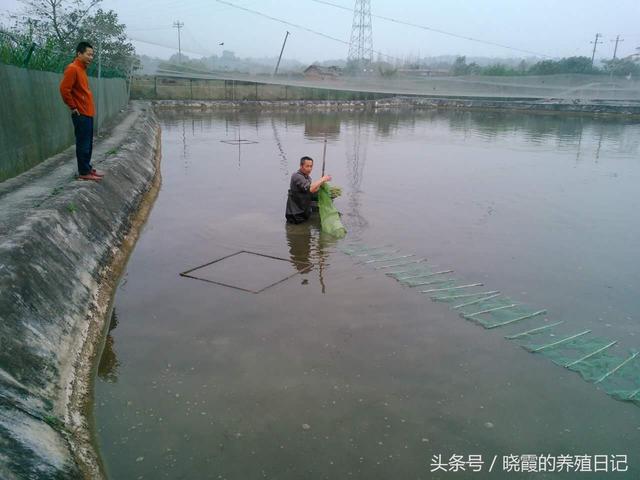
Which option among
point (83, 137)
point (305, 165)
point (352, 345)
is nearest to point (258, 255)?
point (305, 165)

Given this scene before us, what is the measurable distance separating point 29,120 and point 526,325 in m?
8.21

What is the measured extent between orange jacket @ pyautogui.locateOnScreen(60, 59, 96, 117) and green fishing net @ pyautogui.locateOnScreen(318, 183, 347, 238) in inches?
144

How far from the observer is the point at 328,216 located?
820 centimetres

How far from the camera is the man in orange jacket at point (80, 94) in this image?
21.2 feet

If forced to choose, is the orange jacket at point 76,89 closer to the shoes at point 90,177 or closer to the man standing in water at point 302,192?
the shoes at point 90,177

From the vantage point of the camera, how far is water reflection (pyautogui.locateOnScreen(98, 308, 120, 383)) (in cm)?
420

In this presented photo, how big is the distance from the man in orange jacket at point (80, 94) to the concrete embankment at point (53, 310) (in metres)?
0.72

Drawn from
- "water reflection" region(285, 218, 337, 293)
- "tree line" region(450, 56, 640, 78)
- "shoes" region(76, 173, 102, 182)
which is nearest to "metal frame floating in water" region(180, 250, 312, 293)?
"water reflection" region(285, 218, 337, 293)

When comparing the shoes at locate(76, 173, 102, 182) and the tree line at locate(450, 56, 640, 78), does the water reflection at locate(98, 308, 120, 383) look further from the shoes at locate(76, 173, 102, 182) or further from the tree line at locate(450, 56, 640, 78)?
the tree line at locate(450, 56, 640, 78)

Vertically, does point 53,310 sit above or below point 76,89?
below

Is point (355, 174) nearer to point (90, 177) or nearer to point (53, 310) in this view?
point (90, 177)

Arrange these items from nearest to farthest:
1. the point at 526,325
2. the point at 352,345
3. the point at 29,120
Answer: the point at 352,345
the point at 526,325
the point at 29,120

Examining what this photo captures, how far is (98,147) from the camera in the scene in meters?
11.6

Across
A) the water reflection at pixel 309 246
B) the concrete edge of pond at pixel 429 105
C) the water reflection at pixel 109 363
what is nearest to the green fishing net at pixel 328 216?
the water reflection at pixel 309 246
